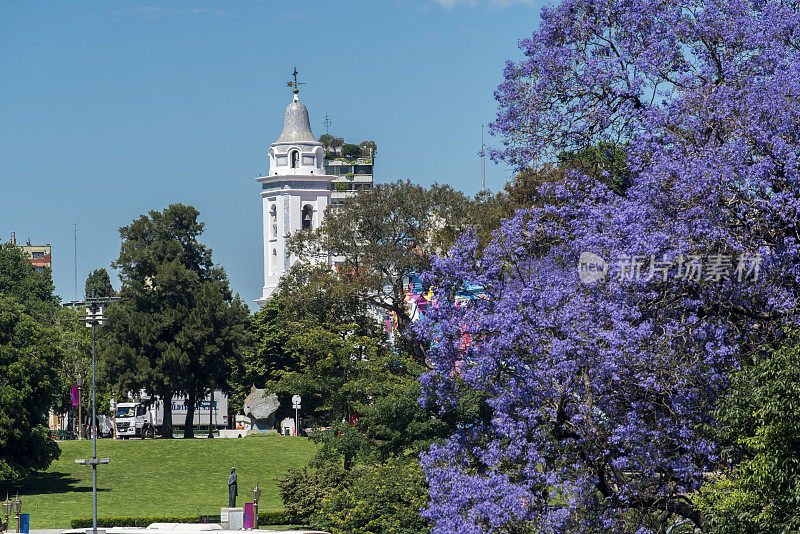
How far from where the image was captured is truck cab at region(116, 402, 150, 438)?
80.8 metres

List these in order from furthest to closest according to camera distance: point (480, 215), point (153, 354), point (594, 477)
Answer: point (153, 354) → point (480, 215) → point (594, 477)

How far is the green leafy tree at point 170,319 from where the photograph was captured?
6894cm

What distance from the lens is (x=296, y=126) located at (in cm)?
10694

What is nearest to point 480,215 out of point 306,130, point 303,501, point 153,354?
point 303,501

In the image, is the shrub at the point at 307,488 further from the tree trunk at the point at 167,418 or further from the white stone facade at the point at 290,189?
the white stone facade at the point at 290,189

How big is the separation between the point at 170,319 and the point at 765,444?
55.7 meters

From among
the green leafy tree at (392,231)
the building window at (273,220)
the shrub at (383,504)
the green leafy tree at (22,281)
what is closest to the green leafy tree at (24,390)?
the green leafy tree at (392,231)

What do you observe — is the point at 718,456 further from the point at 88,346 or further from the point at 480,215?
the point at 88,346

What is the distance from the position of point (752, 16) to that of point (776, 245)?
20.6 feet

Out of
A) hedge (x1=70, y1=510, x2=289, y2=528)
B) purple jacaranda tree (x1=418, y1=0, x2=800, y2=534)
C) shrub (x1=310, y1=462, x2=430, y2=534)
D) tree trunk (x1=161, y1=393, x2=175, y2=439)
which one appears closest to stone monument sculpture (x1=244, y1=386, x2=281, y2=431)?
tree trunk (x1=161, y1=393, x2=175, y2=439)

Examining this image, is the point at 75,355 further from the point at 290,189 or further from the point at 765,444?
the point at 765,444

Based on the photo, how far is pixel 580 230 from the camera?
74.2 feet

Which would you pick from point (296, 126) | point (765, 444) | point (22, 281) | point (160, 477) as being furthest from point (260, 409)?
point (765, 444)

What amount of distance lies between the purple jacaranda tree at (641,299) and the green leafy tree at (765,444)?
4.96ft
